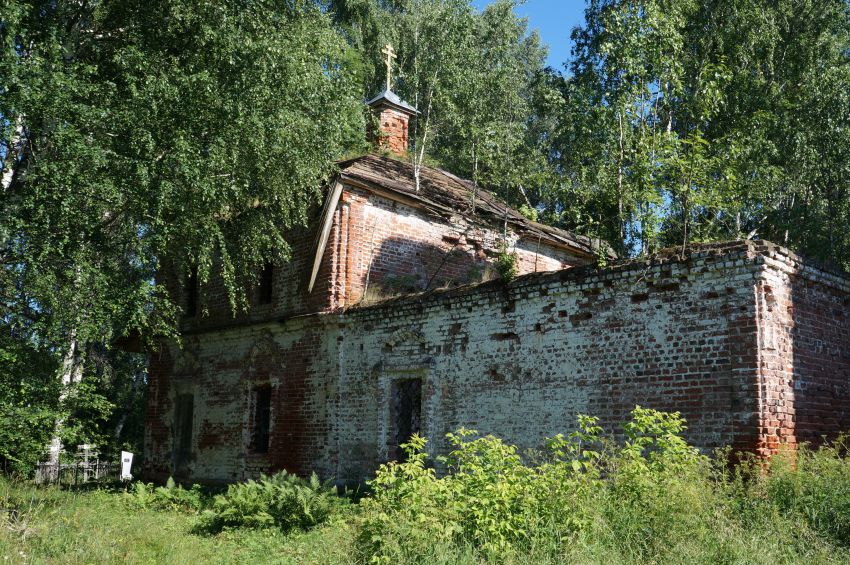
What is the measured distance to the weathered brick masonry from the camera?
828 centimetres

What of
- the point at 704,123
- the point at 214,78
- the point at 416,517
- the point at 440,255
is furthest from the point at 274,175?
the point at 704,123

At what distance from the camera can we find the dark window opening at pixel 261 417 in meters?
14.4

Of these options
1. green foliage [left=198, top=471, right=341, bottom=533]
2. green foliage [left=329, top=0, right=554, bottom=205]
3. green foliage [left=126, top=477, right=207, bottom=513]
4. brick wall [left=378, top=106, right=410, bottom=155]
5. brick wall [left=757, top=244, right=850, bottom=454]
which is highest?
green foliage [left=329, top=0, right=554, bottom=205]

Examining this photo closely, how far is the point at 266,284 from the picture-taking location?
15.2 meters

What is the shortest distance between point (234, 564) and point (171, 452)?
883 centimetres

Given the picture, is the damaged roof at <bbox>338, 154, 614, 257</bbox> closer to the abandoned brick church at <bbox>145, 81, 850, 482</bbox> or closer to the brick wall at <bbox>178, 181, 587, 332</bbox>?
the abandoned brick church at <bbox>145, 81, 850, 482</bbox>

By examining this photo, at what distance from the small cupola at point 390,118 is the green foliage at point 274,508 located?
1020 centimetres

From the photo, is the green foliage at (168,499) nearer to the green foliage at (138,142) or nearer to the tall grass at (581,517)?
the green foliage at (138,142)

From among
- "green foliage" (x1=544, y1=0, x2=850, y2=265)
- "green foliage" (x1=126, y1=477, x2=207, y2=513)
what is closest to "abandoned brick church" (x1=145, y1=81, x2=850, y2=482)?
"green foliage" (x1=126, y1=477, x2=207, y2=513)

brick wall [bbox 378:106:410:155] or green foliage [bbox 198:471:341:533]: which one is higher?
brick wall [bbox 378:106:410:155]

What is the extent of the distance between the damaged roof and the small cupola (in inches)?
40.8

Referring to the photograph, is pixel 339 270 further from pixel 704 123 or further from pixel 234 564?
pixel 704 123

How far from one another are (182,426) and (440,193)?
25.5ft

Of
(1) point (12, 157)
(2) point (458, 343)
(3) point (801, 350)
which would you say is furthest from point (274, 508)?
(3) point (801, 350)
